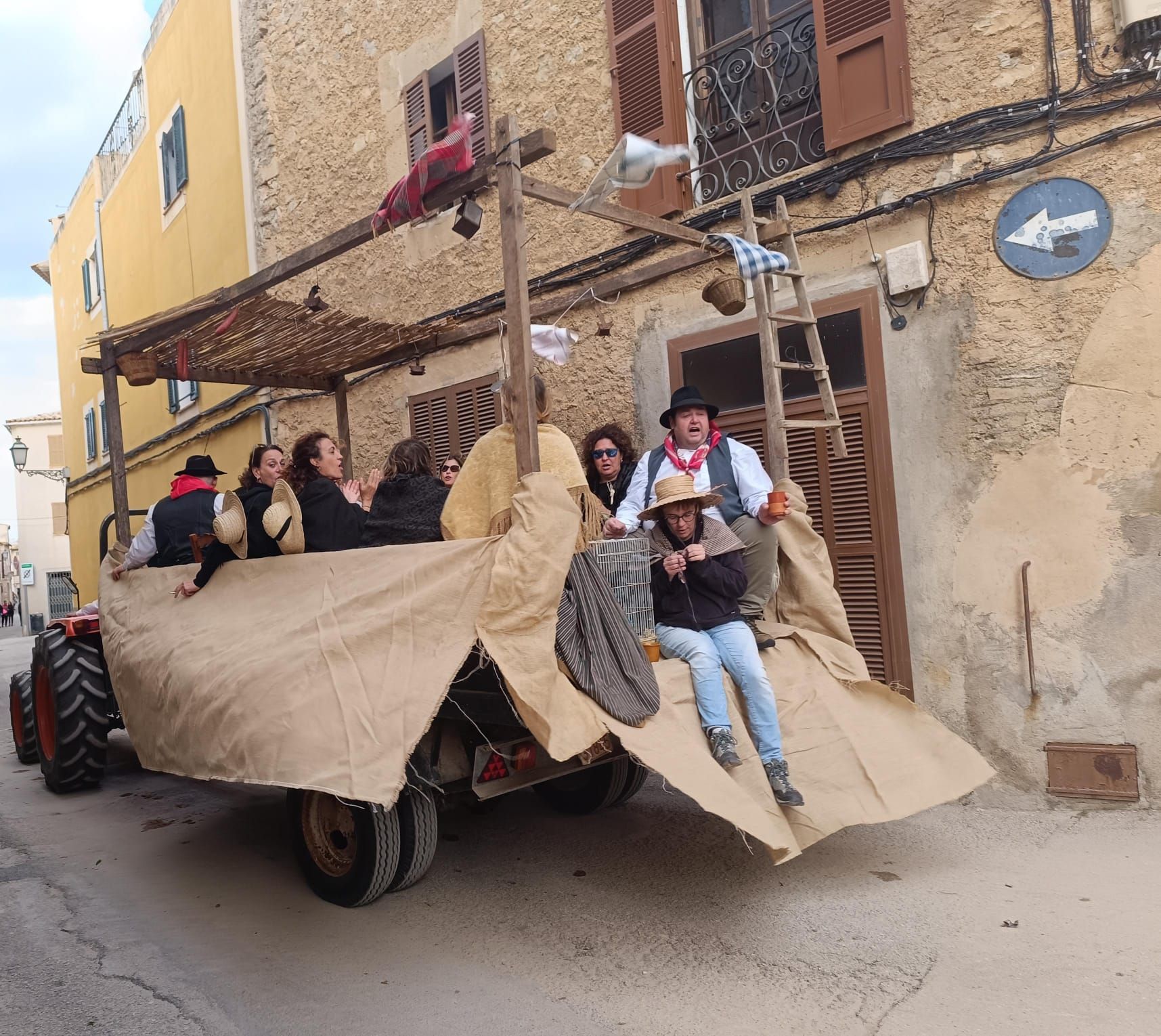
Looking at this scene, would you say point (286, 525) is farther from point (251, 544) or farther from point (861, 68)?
point (861, 68)

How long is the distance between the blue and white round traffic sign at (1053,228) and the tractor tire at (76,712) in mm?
5882

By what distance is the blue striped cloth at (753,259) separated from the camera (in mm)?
4781

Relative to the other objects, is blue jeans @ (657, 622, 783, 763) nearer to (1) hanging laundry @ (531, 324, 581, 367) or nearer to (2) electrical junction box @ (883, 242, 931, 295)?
(2) electrical junction box @ (883, 242, 931, 295)

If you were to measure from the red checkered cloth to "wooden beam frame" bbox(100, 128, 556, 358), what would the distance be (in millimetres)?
32

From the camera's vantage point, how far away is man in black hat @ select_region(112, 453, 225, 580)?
555cm

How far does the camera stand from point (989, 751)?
205 inches

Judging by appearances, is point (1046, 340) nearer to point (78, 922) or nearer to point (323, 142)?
point (78, 922)

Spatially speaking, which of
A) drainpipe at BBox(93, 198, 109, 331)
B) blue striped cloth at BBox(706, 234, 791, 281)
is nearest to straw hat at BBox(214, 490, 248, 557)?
blue striped cloth at BBox(706, 234, 791, 281)

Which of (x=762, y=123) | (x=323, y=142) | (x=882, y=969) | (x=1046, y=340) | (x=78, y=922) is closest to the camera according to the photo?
(x=882, y=969)

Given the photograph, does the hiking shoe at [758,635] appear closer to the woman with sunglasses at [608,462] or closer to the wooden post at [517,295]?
the wooden post at [517,295]

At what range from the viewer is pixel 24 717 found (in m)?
7.08

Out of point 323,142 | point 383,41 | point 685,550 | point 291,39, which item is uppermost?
point 291,39

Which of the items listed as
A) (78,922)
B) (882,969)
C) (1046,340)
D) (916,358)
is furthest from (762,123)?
(78,922)

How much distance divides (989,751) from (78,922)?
440 cm
